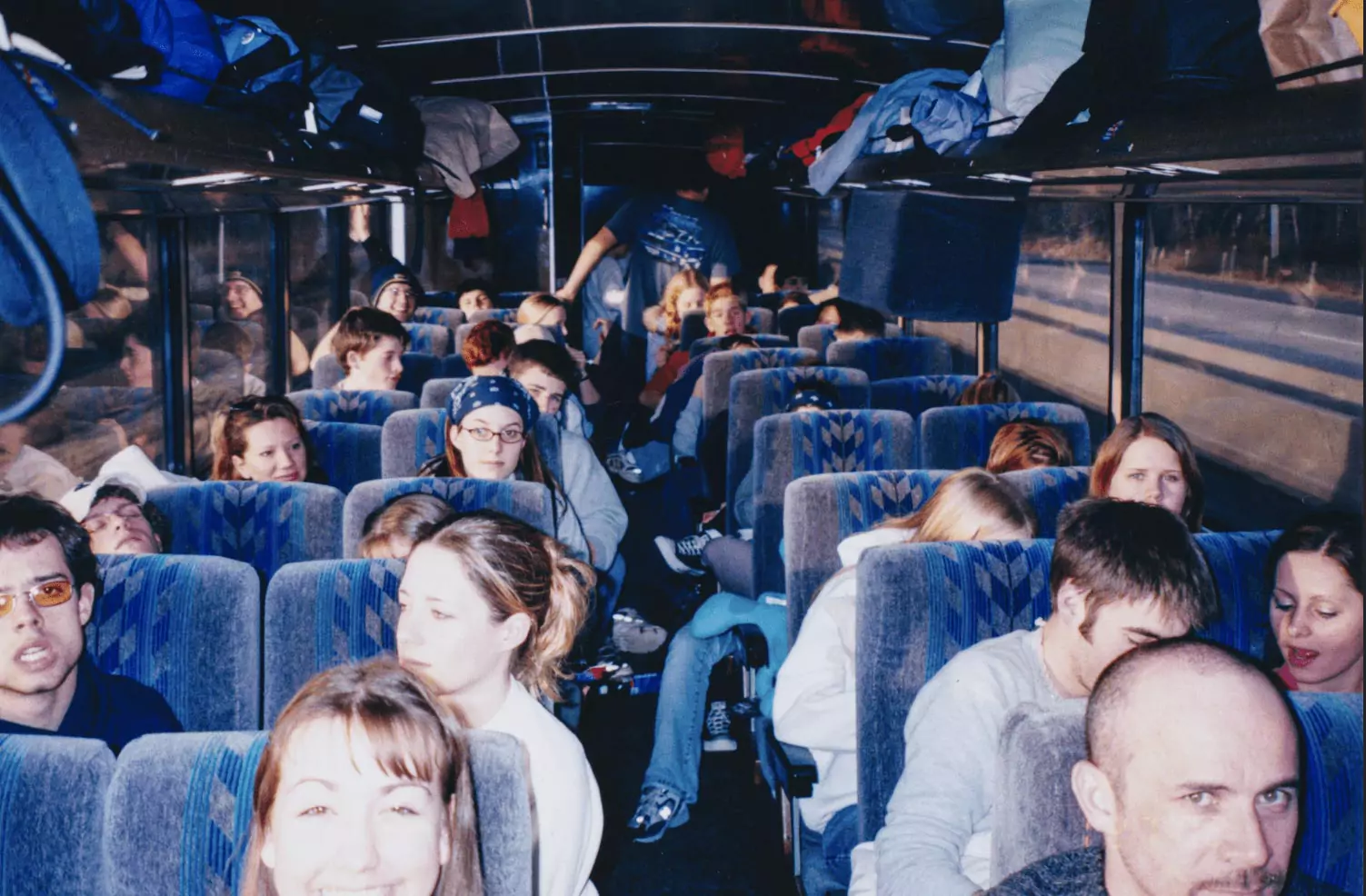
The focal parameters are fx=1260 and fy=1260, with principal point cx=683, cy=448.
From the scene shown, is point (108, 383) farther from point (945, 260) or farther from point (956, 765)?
point (956, 765)

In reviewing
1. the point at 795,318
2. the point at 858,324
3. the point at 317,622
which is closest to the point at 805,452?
the point at 317,622

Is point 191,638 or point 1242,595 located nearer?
Result: point 191,638

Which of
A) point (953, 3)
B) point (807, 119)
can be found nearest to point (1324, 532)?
point (953, 3)

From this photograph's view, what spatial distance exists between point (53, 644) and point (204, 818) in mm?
827

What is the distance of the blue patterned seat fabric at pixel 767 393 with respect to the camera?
509 cm

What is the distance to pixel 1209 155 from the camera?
8.33 ft

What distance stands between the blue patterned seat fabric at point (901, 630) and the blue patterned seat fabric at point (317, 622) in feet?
3.00

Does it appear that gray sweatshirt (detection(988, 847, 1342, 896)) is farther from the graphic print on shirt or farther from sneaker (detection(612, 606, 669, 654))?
the graphic print on shirt

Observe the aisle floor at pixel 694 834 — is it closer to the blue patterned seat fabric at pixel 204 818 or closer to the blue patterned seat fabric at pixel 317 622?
the blue patterned seat fabric at pixel 317 622

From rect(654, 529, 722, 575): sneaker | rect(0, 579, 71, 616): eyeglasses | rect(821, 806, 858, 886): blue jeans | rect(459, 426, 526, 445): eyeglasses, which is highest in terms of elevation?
rect(459, 426, 526, 445): eyeglasses

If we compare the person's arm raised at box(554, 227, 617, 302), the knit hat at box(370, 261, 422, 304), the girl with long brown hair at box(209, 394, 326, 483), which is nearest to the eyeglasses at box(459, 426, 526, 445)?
the girl with long brown hair at box(209, 394, 326, 483)

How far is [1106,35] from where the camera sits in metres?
3.06

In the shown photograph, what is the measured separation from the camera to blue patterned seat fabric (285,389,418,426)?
468 cm

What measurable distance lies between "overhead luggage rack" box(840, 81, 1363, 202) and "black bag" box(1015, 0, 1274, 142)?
0.06 m
